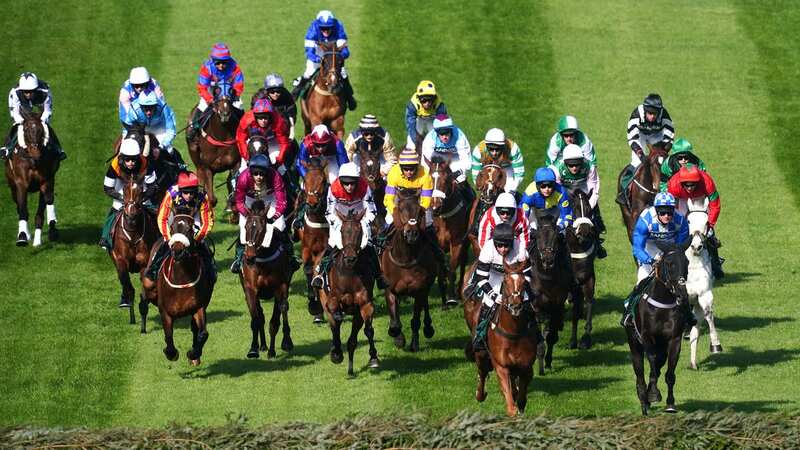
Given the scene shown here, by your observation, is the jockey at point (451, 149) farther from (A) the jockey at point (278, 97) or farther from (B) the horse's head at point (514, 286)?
(B) the horse's head at point (514, 286)

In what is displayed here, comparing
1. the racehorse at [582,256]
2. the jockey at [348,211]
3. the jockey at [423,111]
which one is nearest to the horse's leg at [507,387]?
the jockey at [348,211]

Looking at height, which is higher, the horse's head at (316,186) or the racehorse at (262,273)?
the horse's head at (316,186)

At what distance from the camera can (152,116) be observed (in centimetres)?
2759

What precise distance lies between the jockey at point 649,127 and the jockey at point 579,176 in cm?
235

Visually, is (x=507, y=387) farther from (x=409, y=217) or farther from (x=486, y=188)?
(x=486, y=188)

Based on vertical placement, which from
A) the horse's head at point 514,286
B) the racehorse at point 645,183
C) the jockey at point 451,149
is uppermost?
the jockey at point 451,149

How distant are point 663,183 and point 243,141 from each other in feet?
21.6

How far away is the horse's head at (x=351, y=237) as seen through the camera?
71.8 ft

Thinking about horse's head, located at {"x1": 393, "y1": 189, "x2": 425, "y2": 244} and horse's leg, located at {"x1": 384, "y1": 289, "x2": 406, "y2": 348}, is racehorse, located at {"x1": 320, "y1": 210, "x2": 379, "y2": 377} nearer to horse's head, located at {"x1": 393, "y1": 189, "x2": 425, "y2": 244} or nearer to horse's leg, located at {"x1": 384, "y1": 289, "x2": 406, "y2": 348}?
horse's head, located at {"x1": 393, "y1": 189, "x2": 425, "y2": 244}

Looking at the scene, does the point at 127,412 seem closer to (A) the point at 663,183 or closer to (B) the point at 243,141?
(B) the point at 243,141

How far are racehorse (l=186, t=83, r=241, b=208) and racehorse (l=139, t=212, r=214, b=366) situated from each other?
6479mm

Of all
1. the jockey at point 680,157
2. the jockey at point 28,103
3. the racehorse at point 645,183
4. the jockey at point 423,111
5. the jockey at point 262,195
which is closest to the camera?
the jockey at point 262,195

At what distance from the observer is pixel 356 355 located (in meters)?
23.7

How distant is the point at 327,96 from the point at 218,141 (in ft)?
7.44
